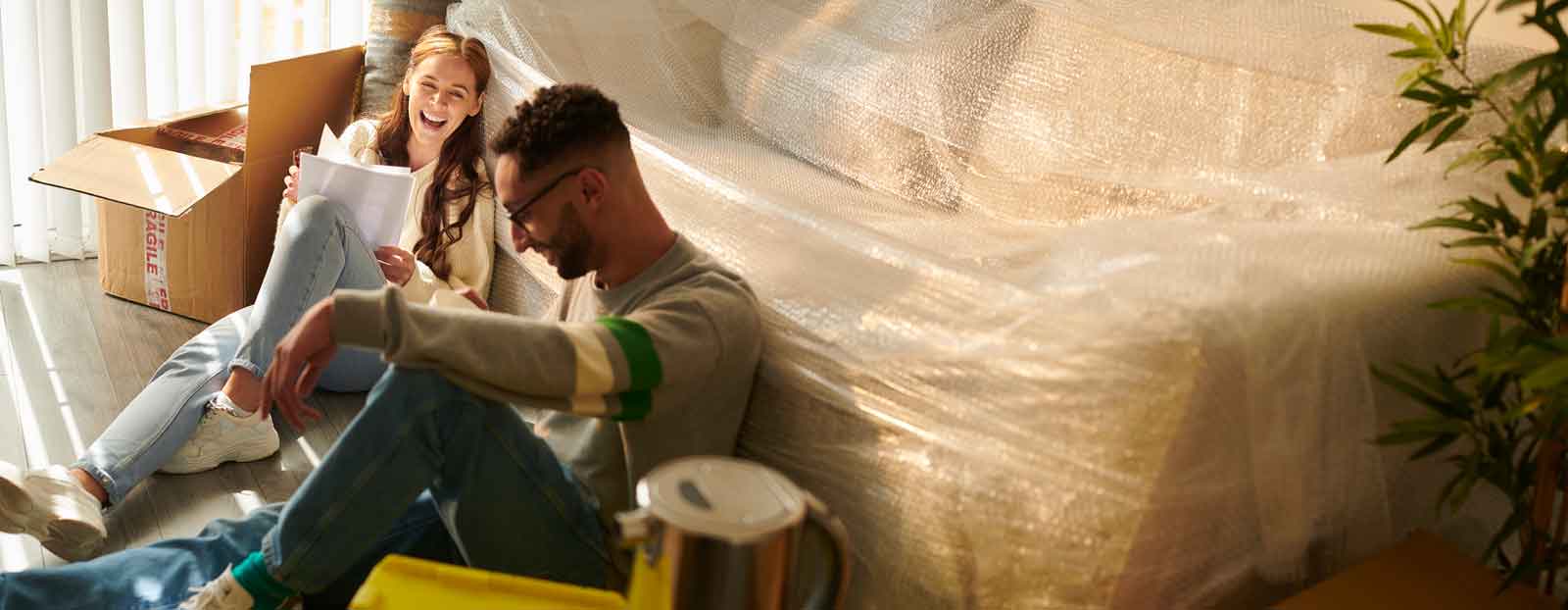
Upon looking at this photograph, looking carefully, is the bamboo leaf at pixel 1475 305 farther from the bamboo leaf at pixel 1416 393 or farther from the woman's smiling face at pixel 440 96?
the woman's smiling face at pixel 440 96

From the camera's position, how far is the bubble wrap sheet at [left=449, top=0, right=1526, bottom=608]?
51.1 inches

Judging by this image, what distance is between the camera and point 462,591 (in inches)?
47.1

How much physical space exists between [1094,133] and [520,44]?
3.44 feet

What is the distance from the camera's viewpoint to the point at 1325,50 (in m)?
1.80

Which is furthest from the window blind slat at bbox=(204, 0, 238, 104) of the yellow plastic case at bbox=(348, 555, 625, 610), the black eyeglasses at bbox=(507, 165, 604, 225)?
the yellow plastic case at bbox=(348, 555, 625, 610)

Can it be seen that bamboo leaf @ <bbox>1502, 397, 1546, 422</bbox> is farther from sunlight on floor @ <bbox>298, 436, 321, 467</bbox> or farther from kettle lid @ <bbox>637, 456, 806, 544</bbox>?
sunlight on floor @ <bbox>298, 436, 321, 467</bbox>

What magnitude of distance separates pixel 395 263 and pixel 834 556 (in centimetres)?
125

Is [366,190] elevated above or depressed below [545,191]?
below

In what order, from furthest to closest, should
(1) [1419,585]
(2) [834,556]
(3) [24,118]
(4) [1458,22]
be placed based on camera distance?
1. (3) [24,118]
2. (4) [1458,22]
3. (1) [1419,585]
4. (2) [834,556]

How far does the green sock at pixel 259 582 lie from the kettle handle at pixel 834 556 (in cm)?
61

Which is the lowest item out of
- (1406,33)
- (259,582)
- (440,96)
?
(259,582)

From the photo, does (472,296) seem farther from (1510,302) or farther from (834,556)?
(1510,302)

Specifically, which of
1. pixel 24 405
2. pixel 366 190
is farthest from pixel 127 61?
pixel 366 190

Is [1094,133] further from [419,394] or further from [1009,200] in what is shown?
[419,394]
